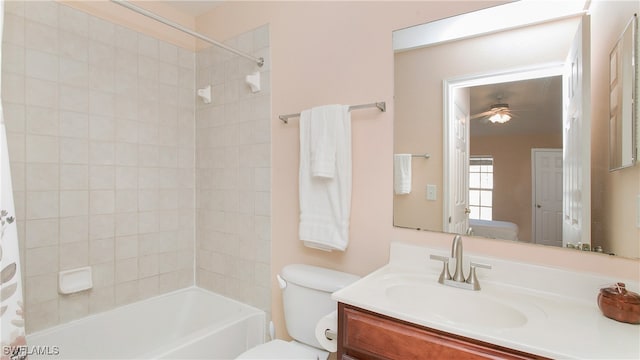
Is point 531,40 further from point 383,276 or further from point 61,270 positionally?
point 61,270

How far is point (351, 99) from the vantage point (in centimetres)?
165

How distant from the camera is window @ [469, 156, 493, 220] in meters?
1.30

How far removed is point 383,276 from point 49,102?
201 cm

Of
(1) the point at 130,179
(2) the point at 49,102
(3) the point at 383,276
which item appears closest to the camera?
(3) the point at 383,276

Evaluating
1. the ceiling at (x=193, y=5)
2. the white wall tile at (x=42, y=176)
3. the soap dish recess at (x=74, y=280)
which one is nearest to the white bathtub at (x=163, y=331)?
the soap dish recess at (x=74, y=280)

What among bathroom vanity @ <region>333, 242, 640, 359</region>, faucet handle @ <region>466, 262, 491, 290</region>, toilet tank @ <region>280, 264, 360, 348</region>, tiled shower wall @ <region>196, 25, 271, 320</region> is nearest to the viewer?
bathroom vanity @ <region>333, 242, 640, 359</region>

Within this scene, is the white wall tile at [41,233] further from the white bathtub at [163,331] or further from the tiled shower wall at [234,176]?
the tiled shower wall at [234,176]

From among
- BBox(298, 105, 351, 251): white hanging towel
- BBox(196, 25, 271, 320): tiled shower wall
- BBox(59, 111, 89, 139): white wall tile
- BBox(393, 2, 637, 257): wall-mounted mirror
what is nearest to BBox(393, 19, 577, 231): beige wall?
BBox(393, 2, 637, 257): wall-mounted mirror

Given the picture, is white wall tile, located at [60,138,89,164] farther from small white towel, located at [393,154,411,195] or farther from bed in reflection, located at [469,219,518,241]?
bed in reflection, located at [469,219,518,241]

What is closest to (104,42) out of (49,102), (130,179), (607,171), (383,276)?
(49,102)

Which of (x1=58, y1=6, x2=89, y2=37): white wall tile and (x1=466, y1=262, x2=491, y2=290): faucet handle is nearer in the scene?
(x1=466, y1=262, x2=491, y2=290): faucet handle

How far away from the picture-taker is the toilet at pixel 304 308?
1.51 m

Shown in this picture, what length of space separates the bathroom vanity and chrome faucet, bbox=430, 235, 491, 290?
0.03 metres

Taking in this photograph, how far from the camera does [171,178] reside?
233 centimetres
